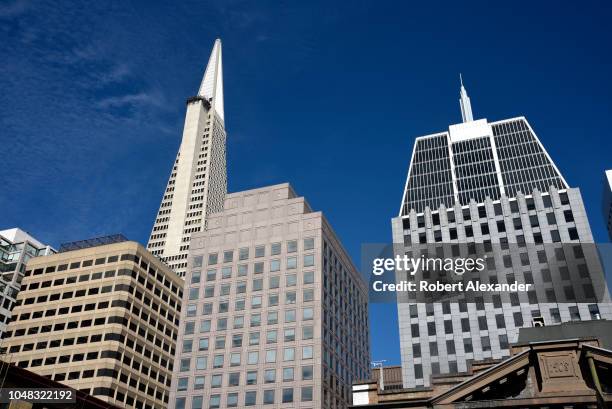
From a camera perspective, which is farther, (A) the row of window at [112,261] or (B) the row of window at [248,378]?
(A) the row of window at [112,261]

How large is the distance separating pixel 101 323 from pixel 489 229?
73.2 m

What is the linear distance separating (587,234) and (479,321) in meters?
24.6

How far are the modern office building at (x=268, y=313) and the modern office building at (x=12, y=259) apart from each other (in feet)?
193

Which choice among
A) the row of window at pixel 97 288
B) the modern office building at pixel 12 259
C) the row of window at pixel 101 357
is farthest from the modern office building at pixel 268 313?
the modern office building at pixel 12 259

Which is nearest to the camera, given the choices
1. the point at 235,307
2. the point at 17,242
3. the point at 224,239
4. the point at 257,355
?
the point at 257,355

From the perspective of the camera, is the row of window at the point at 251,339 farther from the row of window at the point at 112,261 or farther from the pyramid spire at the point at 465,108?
the pyramid spire at the point at 465,108

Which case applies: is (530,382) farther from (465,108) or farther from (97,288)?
(465,108)

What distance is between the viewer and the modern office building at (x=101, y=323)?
10362 centimetres

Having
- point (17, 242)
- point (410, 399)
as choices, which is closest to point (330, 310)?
point (410, 399)

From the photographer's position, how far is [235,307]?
99.9 metres

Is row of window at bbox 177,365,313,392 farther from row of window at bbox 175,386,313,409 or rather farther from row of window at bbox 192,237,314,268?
row of window at bbox 192,237,314,268

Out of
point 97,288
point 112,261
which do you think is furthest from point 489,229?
point 97,288

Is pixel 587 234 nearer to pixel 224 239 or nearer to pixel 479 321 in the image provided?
pixel 479 321

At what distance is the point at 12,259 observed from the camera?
153 m
